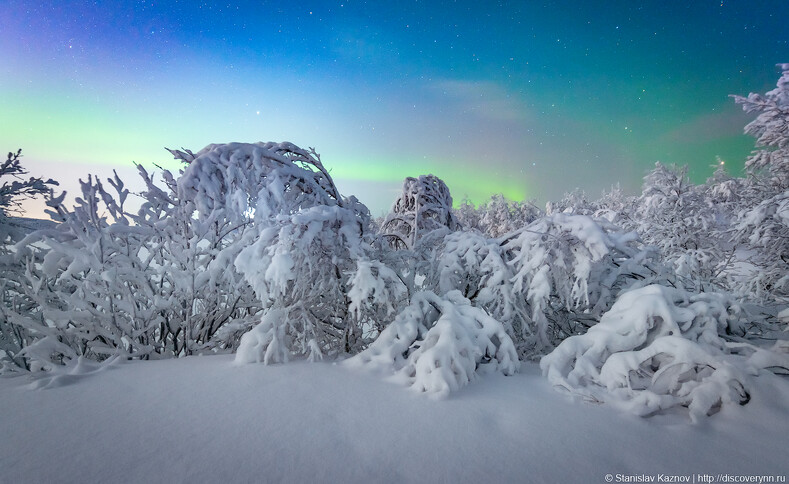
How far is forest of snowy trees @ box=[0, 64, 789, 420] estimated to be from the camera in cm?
287

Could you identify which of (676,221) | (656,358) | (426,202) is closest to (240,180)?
(656,358)

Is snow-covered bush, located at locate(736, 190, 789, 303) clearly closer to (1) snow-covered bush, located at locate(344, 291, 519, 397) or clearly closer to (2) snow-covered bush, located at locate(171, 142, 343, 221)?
(1) snow-covered bush, located at locate(344, 291, 519, 397)

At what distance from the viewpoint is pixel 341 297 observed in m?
4.21

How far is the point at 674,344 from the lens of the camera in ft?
8.63

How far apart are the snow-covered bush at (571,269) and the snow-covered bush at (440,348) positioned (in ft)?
2.95

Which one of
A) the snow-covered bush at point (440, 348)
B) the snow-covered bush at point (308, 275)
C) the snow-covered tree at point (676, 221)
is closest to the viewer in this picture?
the snow-covered bush at point (440, 348)

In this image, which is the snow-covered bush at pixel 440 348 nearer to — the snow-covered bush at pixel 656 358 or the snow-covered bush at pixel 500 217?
the snow-covered bush at pixel 656 358

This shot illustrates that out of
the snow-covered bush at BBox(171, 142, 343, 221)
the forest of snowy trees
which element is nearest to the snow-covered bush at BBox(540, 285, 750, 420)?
the forest of snowy trees

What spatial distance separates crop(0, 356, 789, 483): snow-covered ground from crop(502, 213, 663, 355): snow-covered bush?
61.6 inches

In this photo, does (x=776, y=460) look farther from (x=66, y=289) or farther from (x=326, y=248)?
(x=66, y=289)

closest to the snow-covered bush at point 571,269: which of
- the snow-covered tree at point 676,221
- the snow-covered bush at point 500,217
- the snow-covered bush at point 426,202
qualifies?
the snow-covered bush at point 426,202

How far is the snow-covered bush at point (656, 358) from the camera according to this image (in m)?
2.37

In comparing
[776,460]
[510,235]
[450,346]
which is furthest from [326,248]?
[776,460]

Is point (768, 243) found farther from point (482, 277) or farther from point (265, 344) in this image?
point (265, 344)
